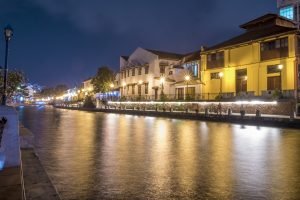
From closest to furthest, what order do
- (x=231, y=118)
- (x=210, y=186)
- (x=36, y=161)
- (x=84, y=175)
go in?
(x=210, y=186) → (x=84, y=175) → (x=36, y=161) → (x=231, y=118)

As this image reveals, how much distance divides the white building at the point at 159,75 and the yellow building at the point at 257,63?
3862 mm

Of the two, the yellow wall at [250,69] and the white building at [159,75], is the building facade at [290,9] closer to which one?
the white building at [159,75]

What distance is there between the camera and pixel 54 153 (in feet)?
32.8

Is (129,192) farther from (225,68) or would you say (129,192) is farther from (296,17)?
(296,17)

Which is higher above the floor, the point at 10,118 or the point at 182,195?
the point at 10,118

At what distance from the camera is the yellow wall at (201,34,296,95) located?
32.2 m

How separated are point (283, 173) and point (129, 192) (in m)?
3.78

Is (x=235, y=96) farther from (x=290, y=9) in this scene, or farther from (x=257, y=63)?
(x=290, y=9)

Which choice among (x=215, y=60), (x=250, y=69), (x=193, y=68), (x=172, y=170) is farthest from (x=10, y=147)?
(x=193, y=68)

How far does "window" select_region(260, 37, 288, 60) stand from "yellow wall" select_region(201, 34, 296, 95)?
0.43m

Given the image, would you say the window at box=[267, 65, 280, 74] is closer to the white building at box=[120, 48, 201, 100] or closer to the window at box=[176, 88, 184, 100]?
the white building at box=[120, 48, 201, 100]

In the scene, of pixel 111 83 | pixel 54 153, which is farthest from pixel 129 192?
pixel 111 83

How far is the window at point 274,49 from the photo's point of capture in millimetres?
33062

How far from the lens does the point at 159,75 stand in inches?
2153
